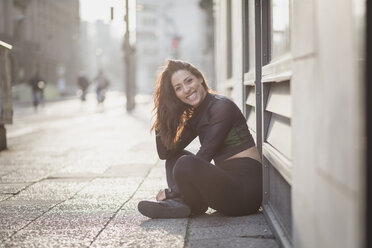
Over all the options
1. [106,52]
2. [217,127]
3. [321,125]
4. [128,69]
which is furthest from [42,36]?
[106,52]

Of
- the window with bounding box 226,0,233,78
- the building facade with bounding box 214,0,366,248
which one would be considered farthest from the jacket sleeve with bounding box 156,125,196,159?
the window with bounding box 226,0,233,78

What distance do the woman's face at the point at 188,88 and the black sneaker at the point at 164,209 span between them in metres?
0.78

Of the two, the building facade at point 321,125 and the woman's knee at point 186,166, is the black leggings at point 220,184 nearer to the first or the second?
the woman's knee at point 186,166

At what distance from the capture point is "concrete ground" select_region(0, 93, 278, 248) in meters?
3.57

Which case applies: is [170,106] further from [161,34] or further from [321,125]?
[161,34]

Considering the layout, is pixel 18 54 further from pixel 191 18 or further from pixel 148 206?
pixel 191 18

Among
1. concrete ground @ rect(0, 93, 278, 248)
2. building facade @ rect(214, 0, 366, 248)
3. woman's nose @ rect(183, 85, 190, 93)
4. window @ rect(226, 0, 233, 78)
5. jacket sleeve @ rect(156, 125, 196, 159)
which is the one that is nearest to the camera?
building facade @ rect(214, 0, 366, 248)

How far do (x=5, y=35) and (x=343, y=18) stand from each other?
4407cm

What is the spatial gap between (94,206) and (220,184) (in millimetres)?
1350

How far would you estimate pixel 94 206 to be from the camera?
15.6ft

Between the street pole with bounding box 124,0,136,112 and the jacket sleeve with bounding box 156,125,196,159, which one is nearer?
the jacket sleeve with bounding box 156,125,196,159

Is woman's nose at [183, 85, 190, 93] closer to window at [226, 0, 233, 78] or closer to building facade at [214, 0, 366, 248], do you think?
building facade at [214, 0, 366, 248]

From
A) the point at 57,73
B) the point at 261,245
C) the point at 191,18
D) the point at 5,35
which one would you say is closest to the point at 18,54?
the point at 5,35

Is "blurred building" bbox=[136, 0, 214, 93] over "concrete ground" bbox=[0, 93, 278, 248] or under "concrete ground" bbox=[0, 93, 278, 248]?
over
